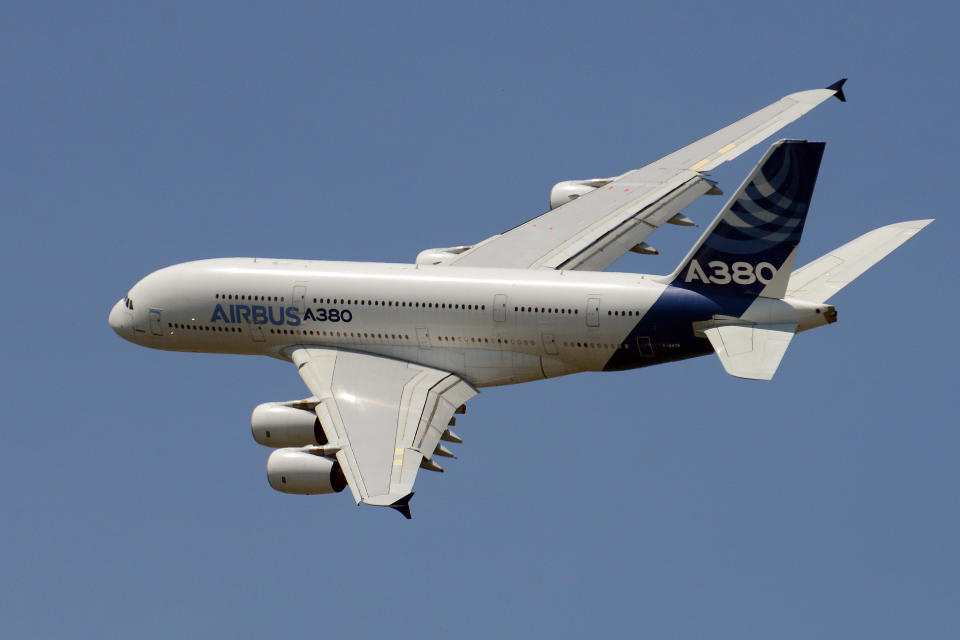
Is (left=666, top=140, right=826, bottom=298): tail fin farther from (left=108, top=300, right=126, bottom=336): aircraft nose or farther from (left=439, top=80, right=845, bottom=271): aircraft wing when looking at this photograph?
(left=108, top=300, right=126, bottom=336): aircraft nose

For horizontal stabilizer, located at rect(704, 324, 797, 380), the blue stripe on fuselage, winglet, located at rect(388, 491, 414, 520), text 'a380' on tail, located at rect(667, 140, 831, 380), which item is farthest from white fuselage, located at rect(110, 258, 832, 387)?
winglet, located at rect(388, 491, 414, 520)

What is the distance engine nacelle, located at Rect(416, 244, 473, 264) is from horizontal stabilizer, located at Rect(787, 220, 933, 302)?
1439 cm

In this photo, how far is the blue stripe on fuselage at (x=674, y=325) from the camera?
201 ft

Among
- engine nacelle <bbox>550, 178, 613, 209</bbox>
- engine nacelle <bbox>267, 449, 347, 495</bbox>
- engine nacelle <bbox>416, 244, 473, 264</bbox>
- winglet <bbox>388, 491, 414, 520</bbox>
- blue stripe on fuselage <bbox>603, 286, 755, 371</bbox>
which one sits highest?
engine nacelle <bbox>550, 178, 613, 209</bbox>

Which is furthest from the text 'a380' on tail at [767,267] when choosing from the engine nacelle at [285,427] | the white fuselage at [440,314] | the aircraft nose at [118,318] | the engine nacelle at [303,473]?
the aircraft nose at [118,318]

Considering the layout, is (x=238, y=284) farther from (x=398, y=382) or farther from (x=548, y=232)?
(x=548, y=232)

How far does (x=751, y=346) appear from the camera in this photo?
194 ft

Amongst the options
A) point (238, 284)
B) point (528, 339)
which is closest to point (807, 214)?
point (528, 339)

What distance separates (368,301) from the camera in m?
64.6

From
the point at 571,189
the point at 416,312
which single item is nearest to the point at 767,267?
the point at 416,312

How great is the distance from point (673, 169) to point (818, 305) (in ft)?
48.3

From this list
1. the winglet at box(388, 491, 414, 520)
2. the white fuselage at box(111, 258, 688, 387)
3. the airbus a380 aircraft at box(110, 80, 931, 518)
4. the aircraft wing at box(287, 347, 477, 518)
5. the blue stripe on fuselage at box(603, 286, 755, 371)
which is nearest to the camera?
the winglet at box(388, 491, 414, 520)

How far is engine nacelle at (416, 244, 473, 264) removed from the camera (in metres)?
70.9

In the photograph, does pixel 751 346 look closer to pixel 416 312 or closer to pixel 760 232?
pixel 760 232
